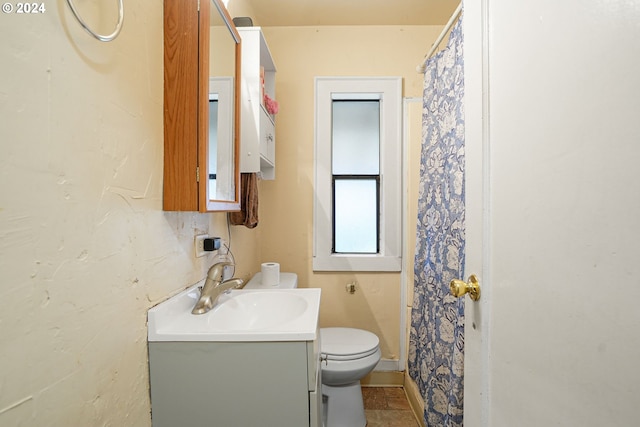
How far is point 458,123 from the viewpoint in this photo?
1.19 meters

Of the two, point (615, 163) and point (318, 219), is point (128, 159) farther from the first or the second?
point (318, 219)

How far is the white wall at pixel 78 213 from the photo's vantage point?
0.48 meters

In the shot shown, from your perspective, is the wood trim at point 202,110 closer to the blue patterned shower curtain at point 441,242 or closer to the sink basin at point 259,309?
the sink basin at point 259,309

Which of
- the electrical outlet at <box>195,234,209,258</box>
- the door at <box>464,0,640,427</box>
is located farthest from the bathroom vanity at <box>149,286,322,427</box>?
the door at <box>464,0,640,427</box>

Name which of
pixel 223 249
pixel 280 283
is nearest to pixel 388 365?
pixel 280 283

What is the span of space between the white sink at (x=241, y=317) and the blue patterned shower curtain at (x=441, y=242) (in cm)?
61

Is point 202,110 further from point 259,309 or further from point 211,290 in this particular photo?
point 259,309

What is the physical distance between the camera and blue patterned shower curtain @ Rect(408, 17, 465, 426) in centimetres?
117

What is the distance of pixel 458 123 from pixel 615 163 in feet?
2.91

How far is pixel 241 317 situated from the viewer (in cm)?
112

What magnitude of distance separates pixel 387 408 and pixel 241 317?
49.5 inches

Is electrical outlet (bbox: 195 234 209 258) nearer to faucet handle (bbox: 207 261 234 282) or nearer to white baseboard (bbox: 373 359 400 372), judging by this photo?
faucet handle (bbox: 207 261 234 282)

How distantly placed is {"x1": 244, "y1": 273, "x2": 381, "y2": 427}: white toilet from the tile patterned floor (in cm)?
12

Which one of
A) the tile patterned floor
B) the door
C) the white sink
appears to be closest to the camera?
the door
